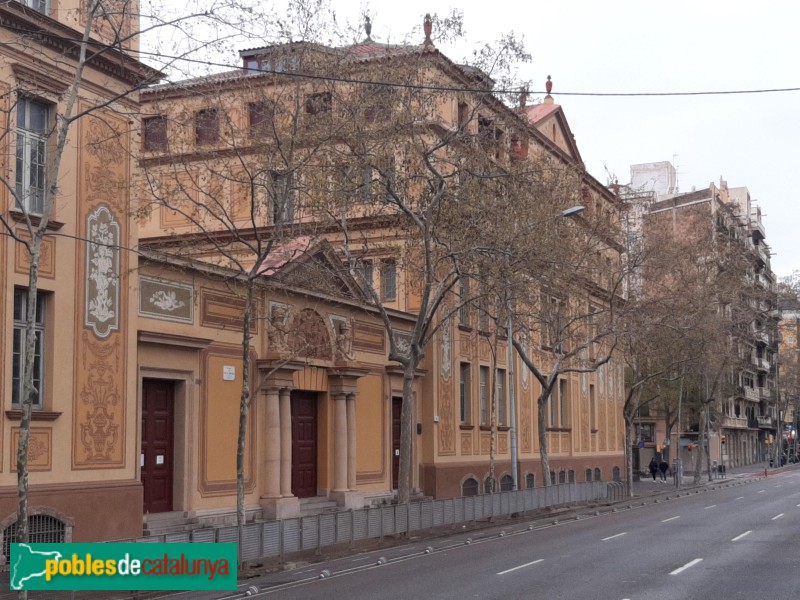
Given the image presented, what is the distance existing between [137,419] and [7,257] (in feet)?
15.6

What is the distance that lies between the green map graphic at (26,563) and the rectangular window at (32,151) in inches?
382

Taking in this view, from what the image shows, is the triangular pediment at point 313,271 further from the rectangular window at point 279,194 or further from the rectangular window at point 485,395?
the rectangular window at point 485,395

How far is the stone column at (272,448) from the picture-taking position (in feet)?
90.8

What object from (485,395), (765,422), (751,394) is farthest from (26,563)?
(765,422)

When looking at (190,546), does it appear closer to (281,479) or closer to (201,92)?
(201,92)

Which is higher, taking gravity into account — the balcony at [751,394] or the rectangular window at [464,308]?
the rectangular window at [464,308]

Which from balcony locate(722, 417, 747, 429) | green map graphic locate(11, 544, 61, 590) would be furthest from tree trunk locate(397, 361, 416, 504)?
balcony locate(722, 417, 747, 429)

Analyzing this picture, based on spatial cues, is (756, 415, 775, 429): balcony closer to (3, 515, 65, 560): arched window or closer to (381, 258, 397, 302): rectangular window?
(381, 258, 397, 302): rectangular window

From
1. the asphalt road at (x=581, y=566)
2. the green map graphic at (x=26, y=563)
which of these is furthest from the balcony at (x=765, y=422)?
the green map graphic at (x=26, y=563)

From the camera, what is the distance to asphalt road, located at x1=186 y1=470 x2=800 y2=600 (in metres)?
15.6

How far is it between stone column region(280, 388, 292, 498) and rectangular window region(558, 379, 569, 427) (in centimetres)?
2267

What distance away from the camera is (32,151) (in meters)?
20.1

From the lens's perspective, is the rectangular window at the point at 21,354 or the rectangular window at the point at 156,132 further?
the rectangular window at the point at 156,132

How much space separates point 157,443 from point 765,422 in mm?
100081
